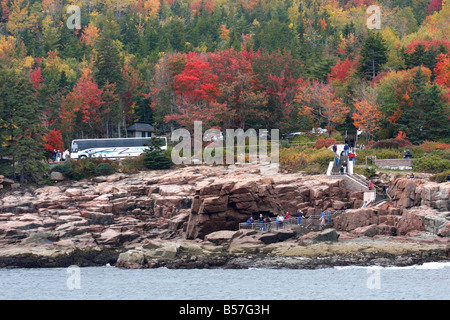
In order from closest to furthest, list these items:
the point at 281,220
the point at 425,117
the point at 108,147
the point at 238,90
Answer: the point at 281,220 → the point at 425,117 → the point at 108,147 → the point at 238,90

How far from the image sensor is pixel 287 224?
44.1m

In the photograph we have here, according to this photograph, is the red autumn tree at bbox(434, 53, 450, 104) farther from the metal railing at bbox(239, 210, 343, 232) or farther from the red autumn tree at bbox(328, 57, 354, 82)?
the metal railing at bbox(239, 210, 343, 232)

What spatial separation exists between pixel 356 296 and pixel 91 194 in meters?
26.4

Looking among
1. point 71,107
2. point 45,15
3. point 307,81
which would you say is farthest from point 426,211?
point 45,15

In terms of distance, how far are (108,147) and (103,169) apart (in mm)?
8446

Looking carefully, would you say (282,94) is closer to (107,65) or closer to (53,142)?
(107,65)

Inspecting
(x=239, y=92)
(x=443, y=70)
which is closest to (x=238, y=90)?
(x=239, y=92)

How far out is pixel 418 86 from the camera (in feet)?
207

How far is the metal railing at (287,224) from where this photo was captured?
43.6 meters

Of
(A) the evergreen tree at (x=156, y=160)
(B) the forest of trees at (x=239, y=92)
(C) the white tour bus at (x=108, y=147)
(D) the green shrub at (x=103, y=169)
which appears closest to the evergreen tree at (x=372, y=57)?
(B) the forest of trees at (x=239, y=92)

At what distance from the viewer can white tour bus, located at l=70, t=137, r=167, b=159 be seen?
67750 millimetres

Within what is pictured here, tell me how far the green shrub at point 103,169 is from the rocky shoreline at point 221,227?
647 cm

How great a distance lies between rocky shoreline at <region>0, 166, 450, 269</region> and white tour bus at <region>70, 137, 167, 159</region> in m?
13.9

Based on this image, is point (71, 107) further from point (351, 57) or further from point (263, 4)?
point (263, 4)
